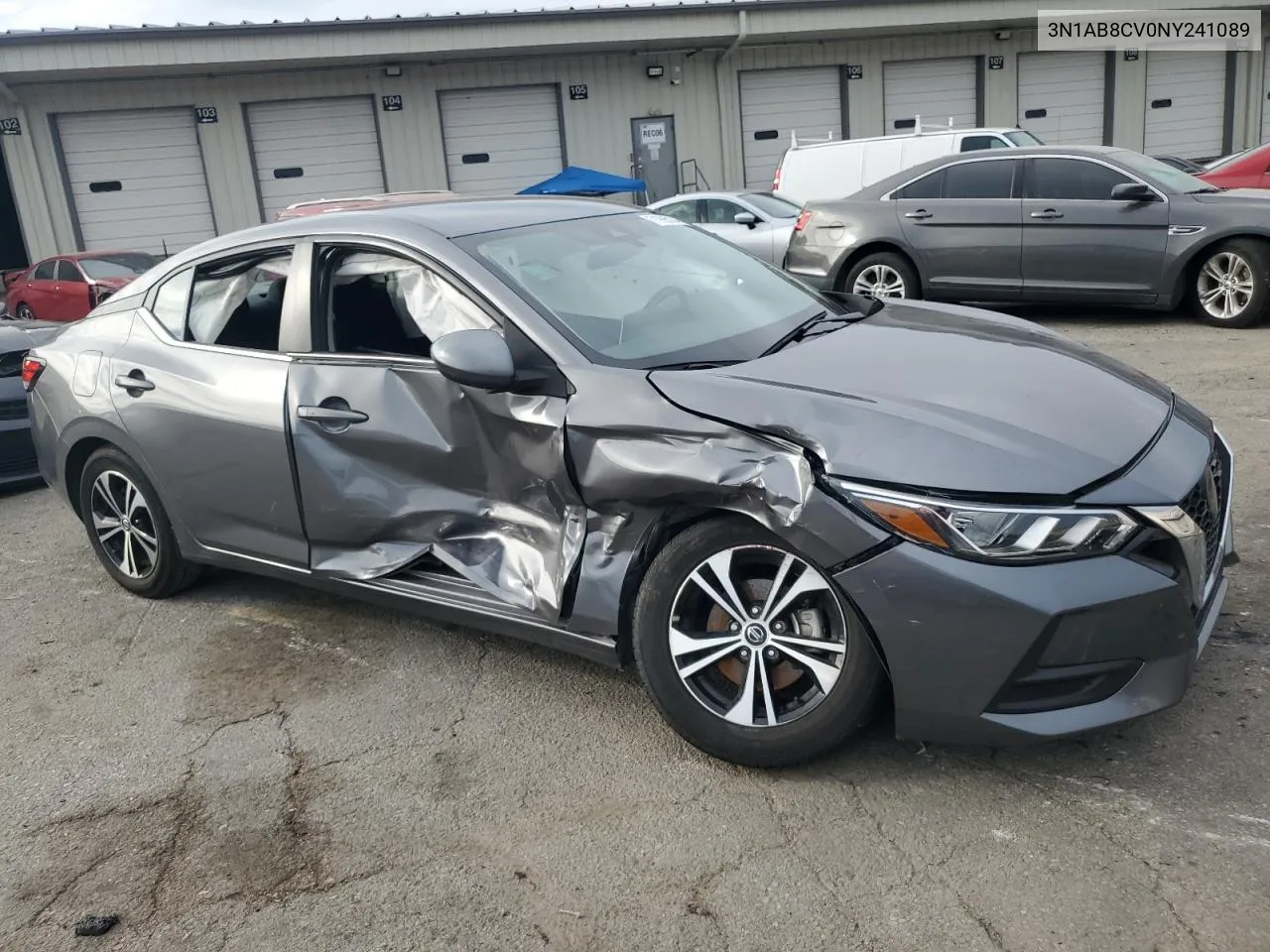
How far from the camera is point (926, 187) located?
968cm

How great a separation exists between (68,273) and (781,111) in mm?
14486

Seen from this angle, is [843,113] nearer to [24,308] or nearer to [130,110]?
[130,110]

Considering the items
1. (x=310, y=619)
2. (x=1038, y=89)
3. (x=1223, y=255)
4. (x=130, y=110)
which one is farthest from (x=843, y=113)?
(x=310, y=619)

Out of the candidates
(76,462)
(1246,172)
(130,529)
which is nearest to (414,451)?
(130,529)

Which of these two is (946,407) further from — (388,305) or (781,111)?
(781,111)

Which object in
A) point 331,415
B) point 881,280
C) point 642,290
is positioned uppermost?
point 642,290

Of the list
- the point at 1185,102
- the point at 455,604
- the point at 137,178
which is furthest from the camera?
the point at 1185,102

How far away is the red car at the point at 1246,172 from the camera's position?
1037 centimetres

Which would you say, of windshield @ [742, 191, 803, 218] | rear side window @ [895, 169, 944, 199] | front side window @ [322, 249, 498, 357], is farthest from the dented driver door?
windshield @ [742, 191, 803, 218]

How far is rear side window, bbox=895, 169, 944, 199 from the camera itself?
31.6 ft

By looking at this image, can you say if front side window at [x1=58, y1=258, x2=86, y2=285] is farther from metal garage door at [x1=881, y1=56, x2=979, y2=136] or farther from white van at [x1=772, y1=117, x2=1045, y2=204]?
metal garage door at [x1=881, y1=56, x2=979, y2=136]

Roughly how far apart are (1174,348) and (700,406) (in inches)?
250

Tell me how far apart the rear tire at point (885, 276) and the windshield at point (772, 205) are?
133 inches

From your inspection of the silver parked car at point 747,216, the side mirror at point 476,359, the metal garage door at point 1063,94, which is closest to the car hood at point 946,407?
the side mirror at point 476,359
